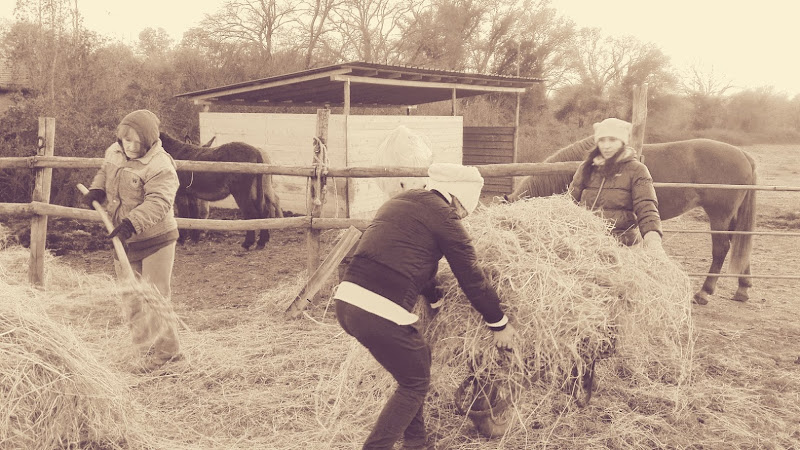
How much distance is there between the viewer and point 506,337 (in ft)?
7.72

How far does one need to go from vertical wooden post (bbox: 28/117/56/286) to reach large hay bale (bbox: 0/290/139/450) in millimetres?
3221

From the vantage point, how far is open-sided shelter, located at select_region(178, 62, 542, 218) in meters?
9.52

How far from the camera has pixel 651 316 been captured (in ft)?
8.79

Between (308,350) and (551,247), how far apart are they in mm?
1986

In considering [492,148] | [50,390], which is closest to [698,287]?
[50,390]

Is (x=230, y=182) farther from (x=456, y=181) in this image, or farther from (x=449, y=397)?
(x=456, y=181)

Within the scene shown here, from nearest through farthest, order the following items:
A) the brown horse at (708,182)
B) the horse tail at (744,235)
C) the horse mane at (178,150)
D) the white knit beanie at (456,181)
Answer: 1. the white knit beanie at (456,181)
2. the brown horse at (708,182)
3. the horse tail at (744,235)
4. the horse mane at (178,150)

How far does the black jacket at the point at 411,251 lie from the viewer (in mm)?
2184

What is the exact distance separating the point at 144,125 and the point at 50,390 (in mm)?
1585

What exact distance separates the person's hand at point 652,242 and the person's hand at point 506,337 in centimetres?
104

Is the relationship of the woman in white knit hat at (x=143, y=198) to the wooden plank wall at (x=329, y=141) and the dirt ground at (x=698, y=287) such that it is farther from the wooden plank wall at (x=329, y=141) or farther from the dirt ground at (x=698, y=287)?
the wooden plank wall at (x=329, y=141)

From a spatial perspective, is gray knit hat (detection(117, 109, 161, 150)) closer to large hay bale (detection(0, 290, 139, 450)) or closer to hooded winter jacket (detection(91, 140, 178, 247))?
hooded winter jacket (detection(91, 140, 178, 247))

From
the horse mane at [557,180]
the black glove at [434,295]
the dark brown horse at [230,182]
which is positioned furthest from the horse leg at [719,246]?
the dark brown horse at [230,182]

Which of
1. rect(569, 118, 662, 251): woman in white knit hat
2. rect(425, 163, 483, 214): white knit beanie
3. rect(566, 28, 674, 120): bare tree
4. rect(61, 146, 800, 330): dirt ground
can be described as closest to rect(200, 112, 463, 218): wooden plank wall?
rect(61, 146, 800, 330): dirt ground
